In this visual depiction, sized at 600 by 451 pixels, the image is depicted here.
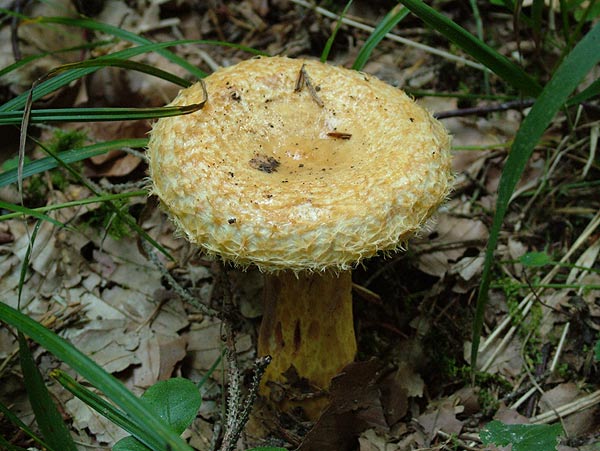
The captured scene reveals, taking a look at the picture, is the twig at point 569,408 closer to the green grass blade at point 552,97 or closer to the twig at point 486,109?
the green grass blade at point 552,97

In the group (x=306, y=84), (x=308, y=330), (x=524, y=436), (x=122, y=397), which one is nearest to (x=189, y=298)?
(x=308, y=330)

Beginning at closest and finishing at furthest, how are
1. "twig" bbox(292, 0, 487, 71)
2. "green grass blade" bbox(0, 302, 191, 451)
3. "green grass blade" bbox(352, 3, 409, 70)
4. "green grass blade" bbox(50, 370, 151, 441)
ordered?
"green grass blade" bbox(0, 302, 191, 451) → "green grass blade" bbox(50, 370, 151, 441) → "green grass blade" bbox(352, 3, 409, 70) → "twig" bbox(292, 0, 487, 71)

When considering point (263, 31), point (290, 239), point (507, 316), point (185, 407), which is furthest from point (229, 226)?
point (263, 31)

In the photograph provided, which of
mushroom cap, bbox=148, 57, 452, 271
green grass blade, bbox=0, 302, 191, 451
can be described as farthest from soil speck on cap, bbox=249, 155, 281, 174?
green grass blade, bbox=0, 302, 191, 451

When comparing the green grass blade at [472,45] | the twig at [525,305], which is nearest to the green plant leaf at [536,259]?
the twig at [525,305]

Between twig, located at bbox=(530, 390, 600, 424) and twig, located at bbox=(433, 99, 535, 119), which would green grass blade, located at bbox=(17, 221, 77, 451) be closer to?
twig, located at bbox=(530, 390, 600, 424)

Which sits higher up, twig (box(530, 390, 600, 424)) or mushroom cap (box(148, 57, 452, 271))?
mushroom cap (box(148, 57, 452, 271))
